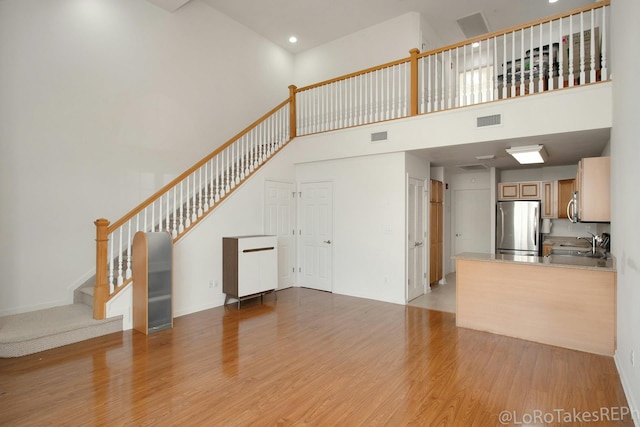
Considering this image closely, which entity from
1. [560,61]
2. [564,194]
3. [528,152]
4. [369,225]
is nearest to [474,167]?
[564,194]

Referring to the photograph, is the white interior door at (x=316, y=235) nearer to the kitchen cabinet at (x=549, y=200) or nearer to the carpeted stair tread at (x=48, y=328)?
the carpeted stair tread at (x=48, y=328)

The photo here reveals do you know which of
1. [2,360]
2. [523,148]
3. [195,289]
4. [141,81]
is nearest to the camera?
[2,360]

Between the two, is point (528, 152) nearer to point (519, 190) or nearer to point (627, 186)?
point (627, 186)

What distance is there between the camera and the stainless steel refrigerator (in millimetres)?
6930

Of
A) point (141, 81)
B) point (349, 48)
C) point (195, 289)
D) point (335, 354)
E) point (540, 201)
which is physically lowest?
point (335, 354)

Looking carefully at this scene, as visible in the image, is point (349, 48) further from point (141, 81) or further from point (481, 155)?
point (141, 81)

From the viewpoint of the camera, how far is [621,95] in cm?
307

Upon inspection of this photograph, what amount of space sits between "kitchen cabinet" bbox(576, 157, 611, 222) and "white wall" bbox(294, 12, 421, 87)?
4275mm

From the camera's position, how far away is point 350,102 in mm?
6109

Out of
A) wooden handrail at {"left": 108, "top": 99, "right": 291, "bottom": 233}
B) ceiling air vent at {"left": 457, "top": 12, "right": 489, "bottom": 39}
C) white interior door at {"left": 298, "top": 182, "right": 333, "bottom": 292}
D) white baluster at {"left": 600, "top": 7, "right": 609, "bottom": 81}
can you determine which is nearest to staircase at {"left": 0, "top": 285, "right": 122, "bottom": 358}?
wooden handrail at {"left": 108, "top": 99, "right": 291, "bottom": 233}

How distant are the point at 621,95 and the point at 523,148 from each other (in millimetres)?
1629

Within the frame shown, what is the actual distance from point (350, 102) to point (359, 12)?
2.25m

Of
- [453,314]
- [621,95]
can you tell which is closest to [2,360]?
[453,314]

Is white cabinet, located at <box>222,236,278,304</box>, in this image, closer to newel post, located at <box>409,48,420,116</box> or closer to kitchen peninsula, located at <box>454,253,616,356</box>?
kitchen peninsula, located at <box>454,253,616,356</box>
